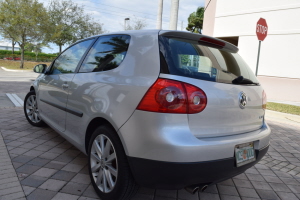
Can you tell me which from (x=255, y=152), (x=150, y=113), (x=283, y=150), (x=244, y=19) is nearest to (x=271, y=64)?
(x=244, y=19)

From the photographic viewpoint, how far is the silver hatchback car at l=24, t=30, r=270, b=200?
1849mm

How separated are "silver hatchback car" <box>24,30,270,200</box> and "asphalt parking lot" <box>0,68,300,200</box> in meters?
0.40

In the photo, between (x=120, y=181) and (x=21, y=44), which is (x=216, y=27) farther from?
(x=21, y=44)

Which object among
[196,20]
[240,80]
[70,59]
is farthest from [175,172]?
[196,20]

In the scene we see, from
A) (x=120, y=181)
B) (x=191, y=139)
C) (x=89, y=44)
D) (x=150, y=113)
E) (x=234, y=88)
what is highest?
(x=89, y=44)

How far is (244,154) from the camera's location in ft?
7.14

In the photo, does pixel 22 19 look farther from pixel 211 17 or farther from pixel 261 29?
pixel 261 29

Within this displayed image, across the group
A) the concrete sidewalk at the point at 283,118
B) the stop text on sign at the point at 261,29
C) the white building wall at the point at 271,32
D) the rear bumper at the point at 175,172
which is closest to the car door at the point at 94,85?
the rear bumper at the point at 175,172

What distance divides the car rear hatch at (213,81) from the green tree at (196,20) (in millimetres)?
39276

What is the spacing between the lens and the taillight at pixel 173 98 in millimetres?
1853

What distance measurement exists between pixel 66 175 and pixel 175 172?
152 cm

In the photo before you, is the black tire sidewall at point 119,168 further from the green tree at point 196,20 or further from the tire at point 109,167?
the green tree at point 196,20

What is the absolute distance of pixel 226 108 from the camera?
2057mm

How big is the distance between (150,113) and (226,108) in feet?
2.14
